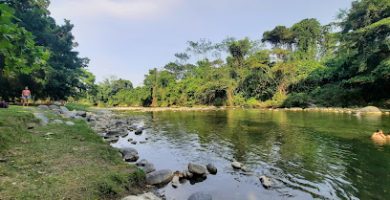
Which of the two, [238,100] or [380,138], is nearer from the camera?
[380,138]

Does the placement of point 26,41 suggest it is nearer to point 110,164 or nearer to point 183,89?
point 110,164

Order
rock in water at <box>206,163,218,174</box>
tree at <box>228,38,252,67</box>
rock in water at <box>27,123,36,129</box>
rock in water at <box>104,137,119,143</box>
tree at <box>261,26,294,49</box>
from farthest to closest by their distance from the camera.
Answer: tree at <box>261,26,294,49</box>
tree at <box>228,38,252,67</box>
rock in water at <box>104,137,119,143</box>
rock in water at <box>27,123,36,129</box>
rock in water at <box>206,163,218,174</box>

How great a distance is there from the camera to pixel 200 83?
61.9 meters

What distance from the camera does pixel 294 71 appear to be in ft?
161

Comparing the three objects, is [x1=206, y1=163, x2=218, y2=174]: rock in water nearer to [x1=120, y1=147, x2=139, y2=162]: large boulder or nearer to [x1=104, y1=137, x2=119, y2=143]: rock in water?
[x1=120, y1=147, x2=139, y2=162]: large boulder

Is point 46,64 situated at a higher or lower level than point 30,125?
higher

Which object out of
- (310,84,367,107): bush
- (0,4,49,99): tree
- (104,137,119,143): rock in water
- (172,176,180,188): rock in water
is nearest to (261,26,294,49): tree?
(310,84,367,107): bush

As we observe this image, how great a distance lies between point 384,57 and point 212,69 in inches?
1296

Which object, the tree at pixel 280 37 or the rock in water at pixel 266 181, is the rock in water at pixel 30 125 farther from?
the tree at pixel 280 37

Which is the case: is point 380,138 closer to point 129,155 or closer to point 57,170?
point 129,155

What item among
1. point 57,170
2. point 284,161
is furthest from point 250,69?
point 57,170

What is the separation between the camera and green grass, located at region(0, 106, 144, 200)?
17.6 feet

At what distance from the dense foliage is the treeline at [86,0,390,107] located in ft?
0.42

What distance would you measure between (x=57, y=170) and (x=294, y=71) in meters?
47.7
